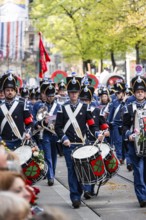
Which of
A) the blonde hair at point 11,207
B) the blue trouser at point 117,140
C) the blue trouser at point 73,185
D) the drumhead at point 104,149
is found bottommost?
the blue trouser at point 117,140

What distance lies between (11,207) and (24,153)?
7.17m

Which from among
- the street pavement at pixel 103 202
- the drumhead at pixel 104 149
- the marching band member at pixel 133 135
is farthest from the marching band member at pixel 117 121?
the marching band member at pixel 133 135

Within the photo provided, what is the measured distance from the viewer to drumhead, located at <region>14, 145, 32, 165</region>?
10.6 meters

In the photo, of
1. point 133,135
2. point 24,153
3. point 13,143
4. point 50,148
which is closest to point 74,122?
point 24,153

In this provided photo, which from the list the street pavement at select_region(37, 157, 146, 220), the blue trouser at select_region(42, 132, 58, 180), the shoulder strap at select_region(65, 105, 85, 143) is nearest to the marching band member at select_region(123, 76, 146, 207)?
the street pavement at select_region(37, 157, 146, 220)

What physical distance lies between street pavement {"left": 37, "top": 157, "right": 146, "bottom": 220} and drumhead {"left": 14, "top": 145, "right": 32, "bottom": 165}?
0.75 m

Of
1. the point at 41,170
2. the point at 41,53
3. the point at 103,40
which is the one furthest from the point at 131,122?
the point at 103,40

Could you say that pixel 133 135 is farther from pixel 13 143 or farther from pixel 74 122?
pixel 13 143

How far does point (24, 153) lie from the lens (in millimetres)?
10656

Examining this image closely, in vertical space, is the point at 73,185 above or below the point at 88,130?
below

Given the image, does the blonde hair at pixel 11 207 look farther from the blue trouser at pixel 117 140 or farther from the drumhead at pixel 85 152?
the blue trouser at pixel 117 140

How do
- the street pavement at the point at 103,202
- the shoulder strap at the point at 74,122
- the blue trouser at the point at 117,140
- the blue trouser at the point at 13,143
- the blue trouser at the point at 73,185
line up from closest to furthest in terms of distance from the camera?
the street pavement at the point at 103,202 < the blue trouser at the point at 73,185 < the shoulder strap at the point at 74,122 < the blue trouser at the point at 13,143 < the blue trouser at the point at 117,140

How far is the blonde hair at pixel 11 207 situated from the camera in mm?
3494

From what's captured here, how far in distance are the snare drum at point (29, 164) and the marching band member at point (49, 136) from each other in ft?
8.64
